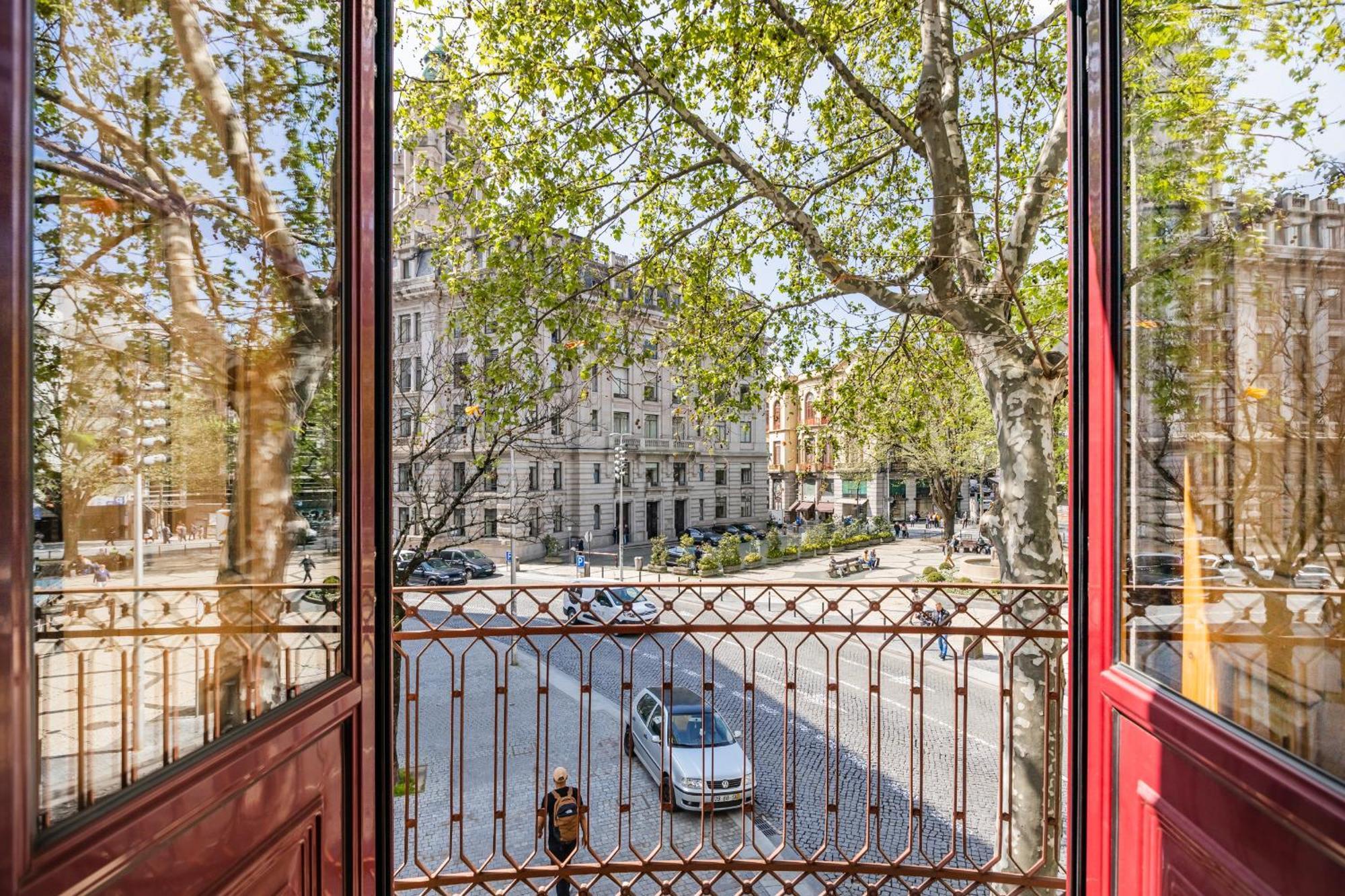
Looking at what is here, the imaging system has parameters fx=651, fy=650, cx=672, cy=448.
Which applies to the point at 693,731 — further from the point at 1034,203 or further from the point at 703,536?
the point at 703,536

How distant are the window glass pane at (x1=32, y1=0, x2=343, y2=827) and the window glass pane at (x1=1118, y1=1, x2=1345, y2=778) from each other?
Result: 227 centimetres

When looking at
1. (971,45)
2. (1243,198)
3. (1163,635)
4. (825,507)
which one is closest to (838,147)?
(971,45)

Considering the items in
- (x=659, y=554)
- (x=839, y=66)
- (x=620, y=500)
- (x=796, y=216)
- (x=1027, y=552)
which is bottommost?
(x=659, y=554)

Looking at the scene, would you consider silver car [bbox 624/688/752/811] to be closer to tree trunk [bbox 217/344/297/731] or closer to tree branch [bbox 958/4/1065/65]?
tree trunk [bbox 217/344/297/731]

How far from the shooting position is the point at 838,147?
199 inches

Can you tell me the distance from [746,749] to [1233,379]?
9.54ft

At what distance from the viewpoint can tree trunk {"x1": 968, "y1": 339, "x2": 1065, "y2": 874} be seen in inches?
144

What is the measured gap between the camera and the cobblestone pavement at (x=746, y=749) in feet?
15.3

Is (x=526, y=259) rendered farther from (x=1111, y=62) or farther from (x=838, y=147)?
(x=1111, y=62)

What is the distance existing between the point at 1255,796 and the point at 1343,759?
0.20m

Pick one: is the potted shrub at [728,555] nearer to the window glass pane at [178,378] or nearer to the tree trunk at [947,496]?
the tree trunk at [947,496]

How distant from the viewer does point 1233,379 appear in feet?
5.51

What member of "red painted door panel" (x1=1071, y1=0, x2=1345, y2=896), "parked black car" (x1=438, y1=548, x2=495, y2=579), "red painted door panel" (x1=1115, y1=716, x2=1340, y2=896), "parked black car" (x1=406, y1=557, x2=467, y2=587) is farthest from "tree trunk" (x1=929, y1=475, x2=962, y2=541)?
"red painted door panel" (x1=1115, y1=716, x2=1340, y2=896)

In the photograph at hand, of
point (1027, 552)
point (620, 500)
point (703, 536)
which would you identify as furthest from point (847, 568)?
point (1027, 552)
